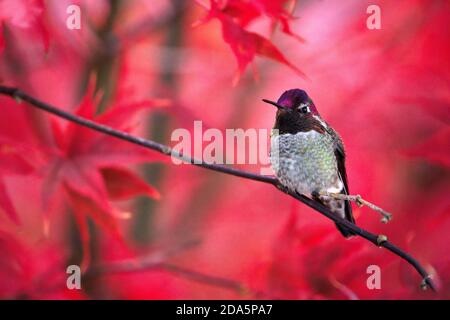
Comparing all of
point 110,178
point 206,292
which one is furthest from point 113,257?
point 110,178

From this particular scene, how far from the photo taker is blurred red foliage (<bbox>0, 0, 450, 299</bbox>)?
88cm

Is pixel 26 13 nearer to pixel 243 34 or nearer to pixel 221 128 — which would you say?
pixel 243 34

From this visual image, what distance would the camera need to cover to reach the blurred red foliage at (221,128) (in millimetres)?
875

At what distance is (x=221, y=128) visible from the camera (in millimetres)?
1265

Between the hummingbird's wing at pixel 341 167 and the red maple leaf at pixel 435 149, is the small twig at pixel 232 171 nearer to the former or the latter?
the hummingbird's wing at pixel 341 167

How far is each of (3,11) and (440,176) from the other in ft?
2.74

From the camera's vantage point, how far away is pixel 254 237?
4.56ft

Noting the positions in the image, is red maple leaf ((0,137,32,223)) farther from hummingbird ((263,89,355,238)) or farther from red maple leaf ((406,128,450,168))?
red maple leaf ((406,128,450,168))

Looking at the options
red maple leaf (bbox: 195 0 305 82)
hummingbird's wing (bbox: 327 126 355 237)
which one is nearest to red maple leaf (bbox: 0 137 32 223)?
red maple leaf (bbox: 195 0 305 82)

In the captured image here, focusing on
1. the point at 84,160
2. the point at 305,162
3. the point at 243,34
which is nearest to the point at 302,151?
the point at 305,162

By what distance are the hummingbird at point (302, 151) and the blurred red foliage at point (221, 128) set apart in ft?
0.27

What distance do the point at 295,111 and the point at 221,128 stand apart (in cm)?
45

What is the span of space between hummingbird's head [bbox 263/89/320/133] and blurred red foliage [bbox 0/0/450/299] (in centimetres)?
7

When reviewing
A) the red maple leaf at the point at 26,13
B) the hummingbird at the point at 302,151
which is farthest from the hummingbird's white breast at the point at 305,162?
the red maple leaf at the point at 26,13
